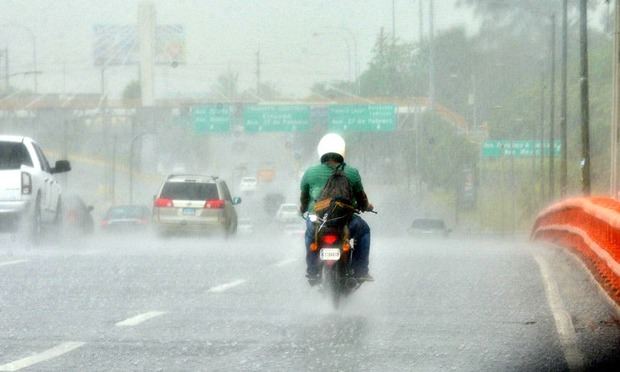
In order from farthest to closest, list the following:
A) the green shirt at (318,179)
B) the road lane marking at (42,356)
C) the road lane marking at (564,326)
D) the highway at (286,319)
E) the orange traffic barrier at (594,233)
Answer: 1. the orange traffic barrier at (594,233)
2. the green shirt at (318,179)
3. the road lane marking at (564,326)
4. the highway at (286,319)
5. the road lane marking at (42,356)

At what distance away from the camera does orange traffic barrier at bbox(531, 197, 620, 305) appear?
17.1 m

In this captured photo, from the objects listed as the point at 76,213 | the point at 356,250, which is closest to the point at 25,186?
the point at 76,213

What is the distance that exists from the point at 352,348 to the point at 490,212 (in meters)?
89.7

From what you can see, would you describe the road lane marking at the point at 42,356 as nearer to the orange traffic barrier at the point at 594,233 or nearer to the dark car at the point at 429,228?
the orange traffic barrier at the point at 594,233

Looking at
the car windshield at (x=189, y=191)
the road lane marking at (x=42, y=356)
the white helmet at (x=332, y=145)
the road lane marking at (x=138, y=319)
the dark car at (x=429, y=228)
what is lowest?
the dark car at (x=429, y=228)

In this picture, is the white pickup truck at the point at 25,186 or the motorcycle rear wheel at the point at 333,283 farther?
the white pickup truck at the point at 25,186

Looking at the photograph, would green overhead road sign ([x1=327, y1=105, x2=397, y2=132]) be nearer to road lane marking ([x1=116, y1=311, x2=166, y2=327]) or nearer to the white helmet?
the white helmet

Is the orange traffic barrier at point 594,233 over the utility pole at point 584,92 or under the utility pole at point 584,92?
under

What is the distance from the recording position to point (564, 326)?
12789mm

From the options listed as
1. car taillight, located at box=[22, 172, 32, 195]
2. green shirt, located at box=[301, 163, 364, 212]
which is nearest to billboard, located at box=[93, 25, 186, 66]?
car taillight, located at box=[22, 172, 32, 195]

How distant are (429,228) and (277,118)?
21.9m

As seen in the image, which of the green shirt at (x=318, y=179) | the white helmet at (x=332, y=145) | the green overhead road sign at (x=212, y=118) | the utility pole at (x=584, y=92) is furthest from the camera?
the green overhead road sign at (x=212, y=118)

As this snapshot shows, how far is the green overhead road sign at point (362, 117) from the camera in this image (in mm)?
90688

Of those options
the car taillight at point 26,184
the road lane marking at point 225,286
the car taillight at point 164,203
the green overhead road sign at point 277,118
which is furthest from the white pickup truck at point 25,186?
the green overhead road sign at point 277,118
